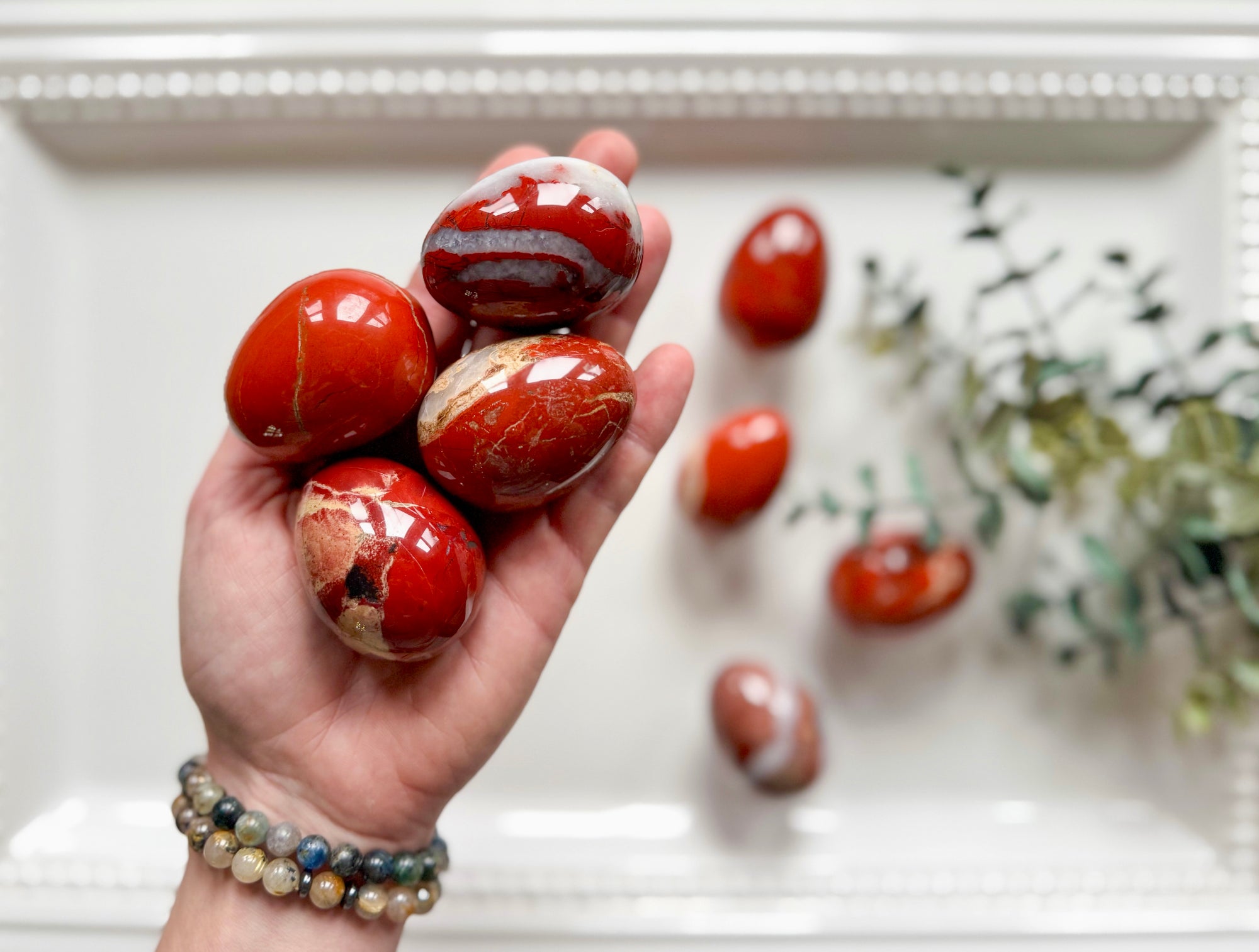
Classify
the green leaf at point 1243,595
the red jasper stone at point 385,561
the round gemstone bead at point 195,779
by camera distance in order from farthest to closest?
the green leaf at point 1243,595, the round gemstone bead at point 195,779, the red jasper stone at point 385,561

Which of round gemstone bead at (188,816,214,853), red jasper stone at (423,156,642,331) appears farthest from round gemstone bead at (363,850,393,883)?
red jasper stone at (423,156,642,331)

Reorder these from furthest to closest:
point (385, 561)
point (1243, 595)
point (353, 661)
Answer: point (1243, 595) < point (353, 661) < point (385, 561)

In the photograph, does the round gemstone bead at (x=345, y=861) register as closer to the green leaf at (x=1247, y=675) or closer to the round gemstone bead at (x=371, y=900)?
the round gemstone bead at (x=371, y=900)

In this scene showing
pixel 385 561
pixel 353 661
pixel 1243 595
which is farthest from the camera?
pixel 1243 595

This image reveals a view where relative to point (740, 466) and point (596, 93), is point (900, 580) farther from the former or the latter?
point (596, 93)

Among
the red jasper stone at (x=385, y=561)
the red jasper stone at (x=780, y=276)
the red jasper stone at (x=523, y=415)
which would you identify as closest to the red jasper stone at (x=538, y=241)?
the red jasper stone at (x=523, y=415)

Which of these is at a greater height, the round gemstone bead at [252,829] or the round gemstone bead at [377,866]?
the round gemstone bead at [252,829]

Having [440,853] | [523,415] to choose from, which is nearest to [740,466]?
[523,415]

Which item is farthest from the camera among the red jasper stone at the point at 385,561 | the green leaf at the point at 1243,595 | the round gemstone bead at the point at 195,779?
the green leaf at the point at 1243,595

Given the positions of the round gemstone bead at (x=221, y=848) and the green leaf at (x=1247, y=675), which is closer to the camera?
the round gemstone bead at (x=221, y=848)
